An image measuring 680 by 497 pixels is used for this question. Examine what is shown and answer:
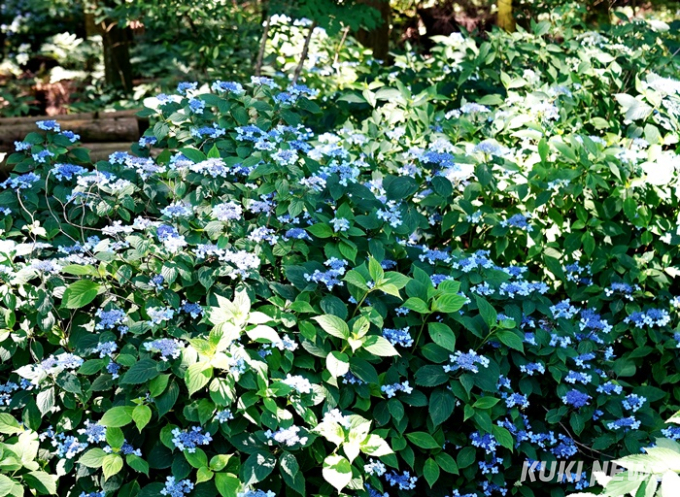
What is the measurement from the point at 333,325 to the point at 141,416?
0.64m

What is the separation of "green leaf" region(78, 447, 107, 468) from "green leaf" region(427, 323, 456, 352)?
110 cm

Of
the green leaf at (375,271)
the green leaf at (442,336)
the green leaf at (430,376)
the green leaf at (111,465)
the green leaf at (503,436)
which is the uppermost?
the green leaf at (375,271)

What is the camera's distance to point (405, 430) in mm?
2678

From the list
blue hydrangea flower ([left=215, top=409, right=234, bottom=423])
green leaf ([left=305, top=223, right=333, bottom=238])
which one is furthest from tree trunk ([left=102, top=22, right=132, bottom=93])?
blue hydrangea flower ([left=215, top=409, right=234, bottom=423])

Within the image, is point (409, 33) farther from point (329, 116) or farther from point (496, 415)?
point (496, 415)

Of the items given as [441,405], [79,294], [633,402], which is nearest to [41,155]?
[79,294]

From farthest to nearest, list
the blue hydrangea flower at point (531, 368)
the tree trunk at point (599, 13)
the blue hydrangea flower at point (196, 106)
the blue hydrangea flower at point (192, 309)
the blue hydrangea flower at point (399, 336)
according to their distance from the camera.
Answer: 1. the tree trunk at point (599, 13)
2. the blue hydrangea flower at point (196, 106)
3. the blue hydrangea flower at point (531, 368)
4. the blue hydrangea flower at point (399, 336)
5. the blue hydrangea flower at point (192, 309)

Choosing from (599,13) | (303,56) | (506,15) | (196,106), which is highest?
(196,106)

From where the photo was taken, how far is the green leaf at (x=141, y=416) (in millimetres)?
2217

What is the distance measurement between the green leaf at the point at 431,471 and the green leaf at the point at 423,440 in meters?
0.06

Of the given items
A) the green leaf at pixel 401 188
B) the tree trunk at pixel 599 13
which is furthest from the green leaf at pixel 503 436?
the tree trunk at pixel 599 13

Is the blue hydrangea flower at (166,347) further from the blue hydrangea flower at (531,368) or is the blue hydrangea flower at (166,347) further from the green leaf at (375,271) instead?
the blue hydrangea flower at (531,368)

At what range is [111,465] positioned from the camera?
88.5 inches

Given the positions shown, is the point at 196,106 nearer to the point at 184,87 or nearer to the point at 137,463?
the point at 184,87
